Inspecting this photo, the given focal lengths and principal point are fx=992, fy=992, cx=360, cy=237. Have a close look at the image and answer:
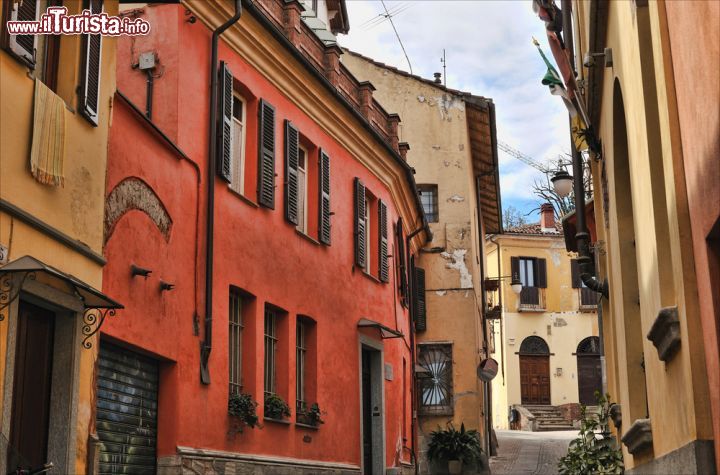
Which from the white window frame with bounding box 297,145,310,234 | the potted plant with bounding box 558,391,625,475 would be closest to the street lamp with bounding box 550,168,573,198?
the white window frame with bounding box 297,145,310,234

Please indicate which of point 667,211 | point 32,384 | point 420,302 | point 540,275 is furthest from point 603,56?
point 540,275

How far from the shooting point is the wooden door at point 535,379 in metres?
43.7

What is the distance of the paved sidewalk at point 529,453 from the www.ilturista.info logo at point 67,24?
52.8 feet

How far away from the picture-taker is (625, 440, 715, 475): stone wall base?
4.66 metres

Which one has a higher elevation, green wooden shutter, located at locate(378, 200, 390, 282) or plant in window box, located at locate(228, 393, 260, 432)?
green wooden shutter, located at locate(378, 200, 390, 282)

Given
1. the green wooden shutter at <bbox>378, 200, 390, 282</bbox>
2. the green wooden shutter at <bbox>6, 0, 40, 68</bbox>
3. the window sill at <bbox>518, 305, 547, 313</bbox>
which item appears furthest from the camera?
the window sill at <bbox>518, 305, 547, 313</bbox>

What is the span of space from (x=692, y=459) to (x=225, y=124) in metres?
8.86

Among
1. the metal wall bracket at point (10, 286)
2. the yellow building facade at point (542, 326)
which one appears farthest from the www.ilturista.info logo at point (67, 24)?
the yellow building facade at point (542, 326)

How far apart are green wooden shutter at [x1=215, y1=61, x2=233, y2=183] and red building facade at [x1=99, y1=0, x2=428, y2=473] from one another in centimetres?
3

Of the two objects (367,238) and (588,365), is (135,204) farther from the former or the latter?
(588,365)

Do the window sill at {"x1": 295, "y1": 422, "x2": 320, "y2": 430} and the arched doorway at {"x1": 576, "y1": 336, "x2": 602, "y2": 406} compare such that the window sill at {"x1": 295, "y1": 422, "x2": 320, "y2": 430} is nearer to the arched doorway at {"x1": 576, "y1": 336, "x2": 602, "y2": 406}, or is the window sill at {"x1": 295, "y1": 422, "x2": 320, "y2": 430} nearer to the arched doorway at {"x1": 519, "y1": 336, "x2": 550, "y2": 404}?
the arched doorway at {"x1": 519, "y1": 336, "x2": 550, "y2": 404}

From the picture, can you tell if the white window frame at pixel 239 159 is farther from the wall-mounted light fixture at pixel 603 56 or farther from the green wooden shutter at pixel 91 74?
the wall-mounted light fixture at pixel 603 56

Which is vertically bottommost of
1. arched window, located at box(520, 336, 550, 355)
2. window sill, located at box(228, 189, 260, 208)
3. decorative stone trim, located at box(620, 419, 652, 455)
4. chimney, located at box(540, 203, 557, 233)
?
decorative stone trim, located at box(620, 419, 652, 455)

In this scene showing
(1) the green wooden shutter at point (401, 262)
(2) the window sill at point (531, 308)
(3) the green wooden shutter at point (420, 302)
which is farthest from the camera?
(2) the window sill at point (531, 308)
